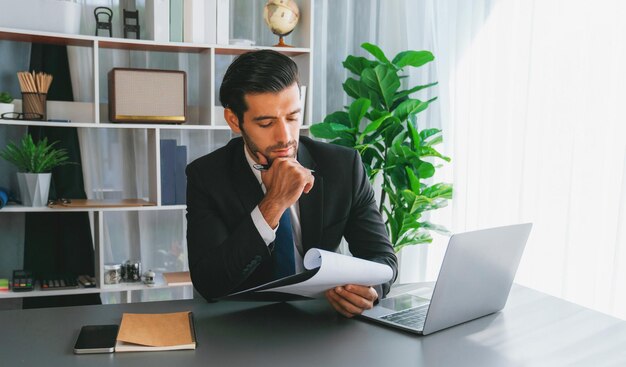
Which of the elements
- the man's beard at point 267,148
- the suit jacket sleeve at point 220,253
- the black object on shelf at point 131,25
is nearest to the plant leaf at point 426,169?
the man's beard at point 267,148

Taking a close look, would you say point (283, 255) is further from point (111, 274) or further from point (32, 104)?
point (32, 104)

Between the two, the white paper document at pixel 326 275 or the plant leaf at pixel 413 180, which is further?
the plant leaf at pixel 413 180

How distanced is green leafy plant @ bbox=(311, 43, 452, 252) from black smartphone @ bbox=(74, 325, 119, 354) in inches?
76.0

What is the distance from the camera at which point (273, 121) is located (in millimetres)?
1742

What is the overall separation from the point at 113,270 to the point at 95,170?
581mm

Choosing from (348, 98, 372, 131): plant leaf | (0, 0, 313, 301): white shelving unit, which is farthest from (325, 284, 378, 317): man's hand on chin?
(0, 0, 313, 301): white shelving unit

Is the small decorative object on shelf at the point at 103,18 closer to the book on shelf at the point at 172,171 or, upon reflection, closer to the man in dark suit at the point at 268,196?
the book on shelf at the point at 172,171

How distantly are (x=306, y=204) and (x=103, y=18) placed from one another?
198cm

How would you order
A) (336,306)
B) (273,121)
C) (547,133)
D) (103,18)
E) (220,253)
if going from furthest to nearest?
1. (103,18)
2. (547,133)
3. (273,121)
4. (220,253)
5. (336,306)

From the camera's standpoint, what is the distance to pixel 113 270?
122 inches

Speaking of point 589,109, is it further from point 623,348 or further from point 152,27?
point 152,27

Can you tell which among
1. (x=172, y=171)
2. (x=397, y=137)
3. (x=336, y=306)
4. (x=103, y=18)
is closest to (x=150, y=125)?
(x=172, y=171)

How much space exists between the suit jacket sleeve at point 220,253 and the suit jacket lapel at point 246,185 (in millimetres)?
96

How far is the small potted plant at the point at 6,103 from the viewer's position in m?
2.91
